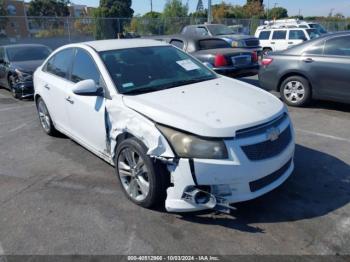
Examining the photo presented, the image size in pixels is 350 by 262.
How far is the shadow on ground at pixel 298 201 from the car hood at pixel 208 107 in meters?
0.89

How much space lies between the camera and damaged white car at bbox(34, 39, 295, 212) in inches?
111

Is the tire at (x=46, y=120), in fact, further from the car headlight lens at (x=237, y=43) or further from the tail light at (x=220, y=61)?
the car headlight lens at (x=237, y=43)

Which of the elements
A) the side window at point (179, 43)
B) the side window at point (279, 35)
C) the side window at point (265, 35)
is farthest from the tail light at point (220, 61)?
the side window at point (265, 35)

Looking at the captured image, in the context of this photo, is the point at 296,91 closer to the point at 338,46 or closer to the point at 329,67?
the point at 329,67

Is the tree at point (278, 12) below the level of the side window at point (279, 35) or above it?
above

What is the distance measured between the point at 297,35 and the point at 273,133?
15.0 m

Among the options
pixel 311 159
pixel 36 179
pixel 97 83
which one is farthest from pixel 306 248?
pixel 36 179

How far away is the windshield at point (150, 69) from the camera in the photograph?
3699 mm

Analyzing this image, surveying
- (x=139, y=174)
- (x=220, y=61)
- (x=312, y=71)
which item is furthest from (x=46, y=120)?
(x=312, y=71)

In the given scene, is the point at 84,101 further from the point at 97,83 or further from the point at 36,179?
the point at 36,179

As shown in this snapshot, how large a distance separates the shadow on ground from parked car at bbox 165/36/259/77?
465cm

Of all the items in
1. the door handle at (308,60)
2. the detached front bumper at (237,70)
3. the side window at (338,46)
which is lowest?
the detached front bumper at (237,70)

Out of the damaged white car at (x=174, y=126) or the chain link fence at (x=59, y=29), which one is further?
the chain link fence at (x=59, y=29)

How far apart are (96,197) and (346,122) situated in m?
4.56
